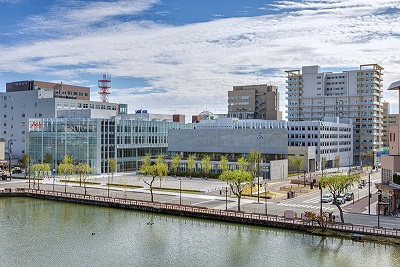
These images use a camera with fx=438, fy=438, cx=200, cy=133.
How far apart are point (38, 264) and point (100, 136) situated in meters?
45.2

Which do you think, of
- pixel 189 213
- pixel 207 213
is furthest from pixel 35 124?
pixel 207 213

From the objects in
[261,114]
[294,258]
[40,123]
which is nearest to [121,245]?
[294,258]

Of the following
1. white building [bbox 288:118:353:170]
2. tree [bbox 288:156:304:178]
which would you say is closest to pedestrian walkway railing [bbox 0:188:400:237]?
tree [bbox 288:156:304:178]

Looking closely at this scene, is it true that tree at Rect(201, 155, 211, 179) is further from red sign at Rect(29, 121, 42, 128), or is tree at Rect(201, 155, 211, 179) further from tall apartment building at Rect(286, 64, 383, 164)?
tall apartment building at Rect(286, 64, 383, 164)

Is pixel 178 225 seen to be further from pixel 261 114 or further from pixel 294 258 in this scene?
pixel 261 114

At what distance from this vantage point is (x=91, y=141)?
234ft

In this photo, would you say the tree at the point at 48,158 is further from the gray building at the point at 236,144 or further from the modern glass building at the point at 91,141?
the gray building at the point at 236,144

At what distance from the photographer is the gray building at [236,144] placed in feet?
222

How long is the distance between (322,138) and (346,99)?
30948 mm

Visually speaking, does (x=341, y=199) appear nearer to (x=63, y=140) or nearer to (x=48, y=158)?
(x=63, y=140)

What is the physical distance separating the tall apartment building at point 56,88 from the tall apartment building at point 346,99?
181 feet

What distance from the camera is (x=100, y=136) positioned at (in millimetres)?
71250

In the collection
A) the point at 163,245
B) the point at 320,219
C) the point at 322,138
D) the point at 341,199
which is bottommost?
the point at 163,245

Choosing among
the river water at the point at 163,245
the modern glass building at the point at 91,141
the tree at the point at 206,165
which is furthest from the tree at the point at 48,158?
the river water at the point at 163,245
